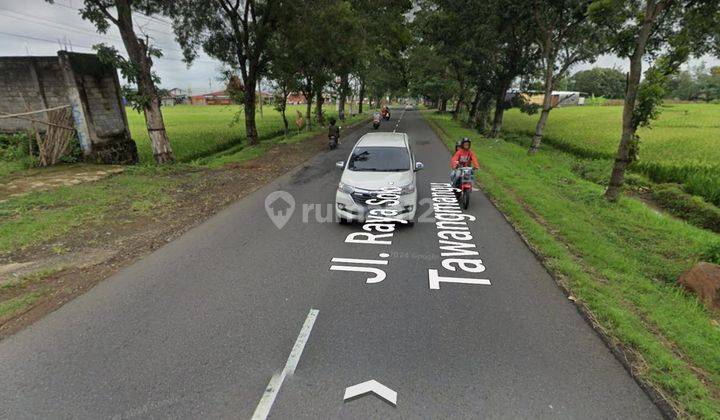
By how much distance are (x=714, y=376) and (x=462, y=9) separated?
2101 centimetres

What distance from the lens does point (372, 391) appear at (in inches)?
120

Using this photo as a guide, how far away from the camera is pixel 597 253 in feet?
18.8

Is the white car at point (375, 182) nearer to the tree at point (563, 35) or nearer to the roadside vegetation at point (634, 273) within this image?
the roadside vegetation at point (634, 273)

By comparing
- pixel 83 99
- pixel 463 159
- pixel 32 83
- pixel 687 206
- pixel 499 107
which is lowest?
pixel 687 206

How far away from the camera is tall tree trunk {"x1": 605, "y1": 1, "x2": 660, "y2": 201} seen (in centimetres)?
780

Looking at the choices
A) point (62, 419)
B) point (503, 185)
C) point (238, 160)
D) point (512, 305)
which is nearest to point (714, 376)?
point (512, 305)

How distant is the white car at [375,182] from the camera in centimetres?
673

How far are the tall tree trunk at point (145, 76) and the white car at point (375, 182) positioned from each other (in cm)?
810

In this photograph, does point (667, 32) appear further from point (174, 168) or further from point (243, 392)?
point (174, 168)

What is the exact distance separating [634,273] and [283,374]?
17.1 ft

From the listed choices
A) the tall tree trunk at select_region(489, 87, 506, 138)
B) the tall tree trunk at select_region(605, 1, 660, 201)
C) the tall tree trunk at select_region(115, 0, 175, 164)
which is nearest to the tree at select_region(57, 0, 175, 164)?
the tall tree trunk at select_region(115, 0, 175, 164)

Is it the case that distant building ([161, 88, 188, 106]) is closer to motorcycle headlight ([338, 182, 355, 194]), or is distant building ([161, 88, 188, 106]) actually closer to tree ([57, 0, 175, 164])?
tree ([57, 0, 175, 164])

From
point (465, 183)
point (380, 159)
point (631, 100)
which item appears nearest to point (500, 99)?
point (631, 100)

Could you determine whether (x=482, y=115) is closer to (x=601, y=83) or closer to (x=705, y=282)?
(x=705, y=282)
